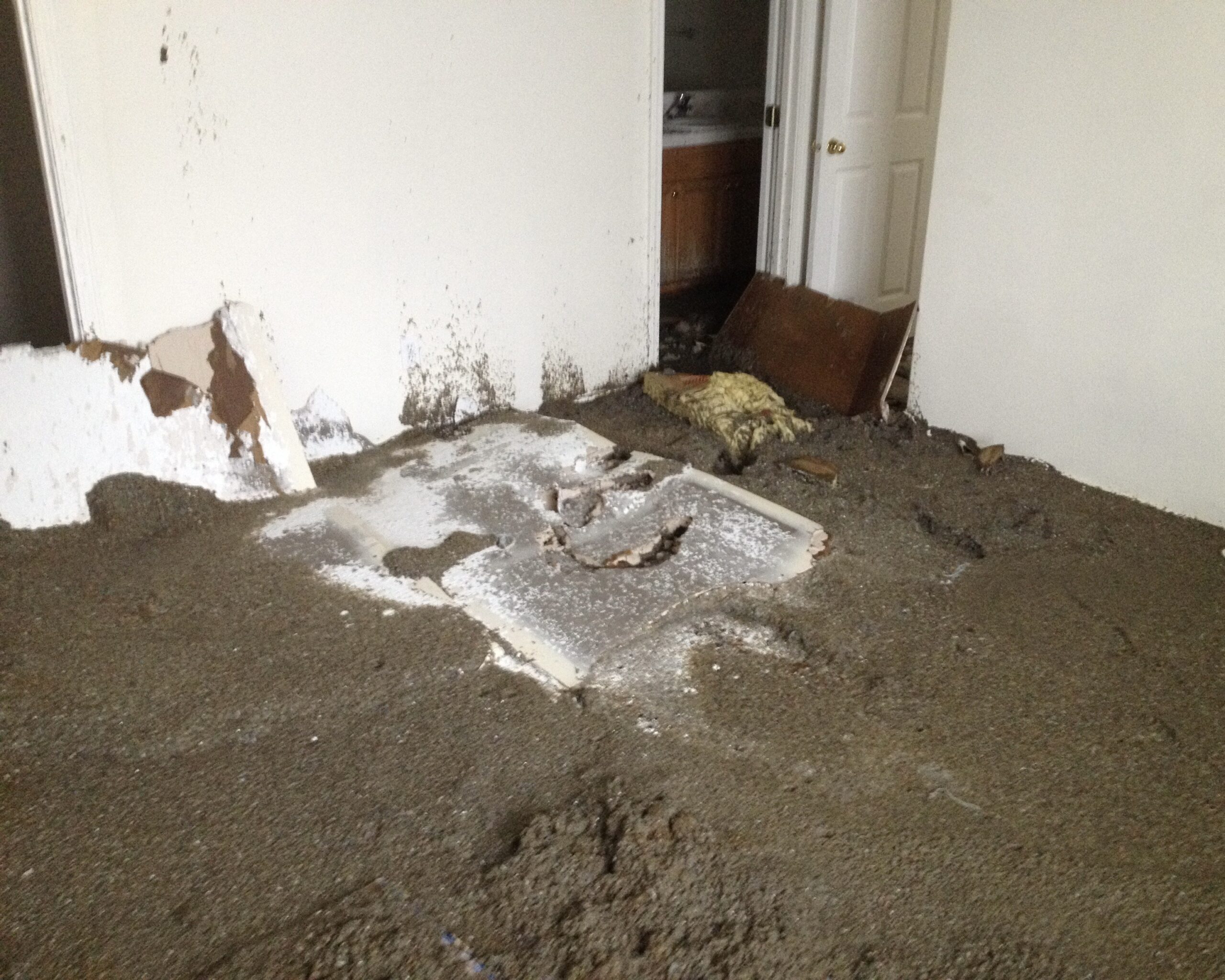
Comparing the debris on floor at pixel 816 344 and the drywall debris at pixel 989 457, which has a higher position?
the debris on floor at pixel 816 344

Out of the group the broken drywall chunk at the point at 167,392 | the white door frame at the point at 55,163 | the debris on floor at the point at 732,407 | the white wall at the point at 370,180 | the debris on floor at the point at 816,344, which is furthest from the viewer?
the debris on floor at the point at 816,344

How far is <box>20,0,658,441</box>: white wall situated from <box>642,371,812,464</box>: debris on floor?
0.31 metres

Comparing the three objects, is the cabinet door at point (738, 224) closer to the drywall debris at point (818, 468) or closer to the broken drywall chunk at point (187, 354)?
the drywall debris at point (818, 468)

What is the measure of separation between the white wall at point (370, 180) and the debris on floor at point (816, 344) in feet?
1.63

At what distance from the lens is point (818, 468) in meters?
3.29

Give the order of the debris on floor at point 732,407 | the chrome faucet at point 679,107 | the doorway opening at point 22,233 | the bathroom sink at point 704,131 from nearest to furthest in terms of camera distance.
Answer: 1. the doorway opening at point 22,233
2. the debris on floor at point 732,407
3. the bathroom sink at point 704,131
4. the chrome faucet at point 679,107

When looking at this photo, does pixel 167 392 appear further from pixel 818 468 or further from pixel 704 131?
pixel 704 131

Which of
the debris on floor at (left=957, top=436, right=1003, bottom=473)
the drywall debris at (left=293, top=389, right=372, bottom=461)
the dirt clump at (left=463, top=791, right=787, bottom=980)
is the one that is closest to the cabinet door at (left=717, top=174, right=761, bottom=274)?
the debris on floor at (left=957, top=436, right=1003, bottom=473)

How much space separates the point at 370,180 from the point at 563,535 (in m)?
1.31

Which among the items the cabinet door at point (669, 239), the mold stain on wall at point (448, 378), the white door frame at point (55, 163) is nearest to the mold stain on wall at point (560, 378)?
the mold stain on wall at point (448, 378)

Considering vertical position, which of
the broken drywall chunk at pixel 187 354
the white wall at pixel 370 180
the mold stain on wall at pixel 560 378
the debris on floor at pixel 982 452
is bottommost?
the debris on floor at pixel 982 452

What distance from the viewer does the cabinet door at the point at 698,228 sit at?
4.83 metres

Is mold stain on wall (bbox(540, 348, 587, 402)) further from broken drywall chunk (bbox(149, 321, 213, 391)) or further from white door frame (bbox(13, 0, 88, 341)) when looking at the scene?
white door frame (bbox(13, 0, 88, 341))

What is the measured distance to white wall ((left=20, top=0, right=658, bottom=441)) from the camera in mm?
2768
